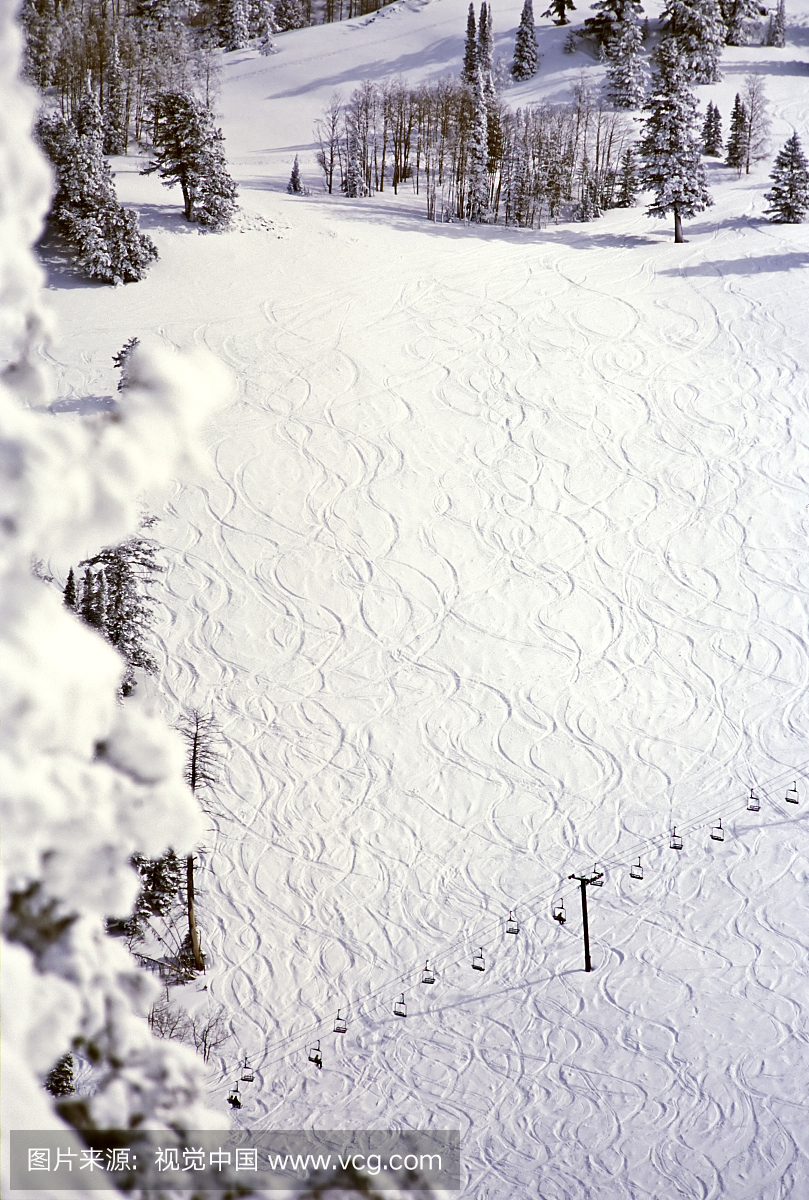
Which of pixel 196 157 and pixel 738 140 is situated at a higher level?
pixel 738 140

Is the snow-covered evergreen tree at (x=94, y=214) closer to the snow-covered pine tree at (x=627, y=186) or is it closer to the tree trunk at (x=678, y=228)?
the tree trunk at (x=678, y=228)

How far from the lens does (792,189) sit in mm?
53031

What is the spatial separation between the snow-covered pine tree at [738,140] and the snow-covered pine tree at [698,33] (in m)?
13.6

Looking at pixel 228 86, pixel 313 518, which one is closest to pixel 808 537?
pixel 313 518

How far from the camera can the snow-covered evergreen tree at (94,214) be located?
45656 millimetres

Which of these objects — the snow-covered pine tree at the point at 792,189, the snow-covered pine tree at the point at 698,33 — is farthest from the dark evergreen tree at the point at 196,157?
the snow-covered pine tree at the point at 698,33

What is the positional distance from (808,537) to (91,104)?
39.6m

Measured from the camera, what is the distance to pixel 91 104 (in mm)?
50219

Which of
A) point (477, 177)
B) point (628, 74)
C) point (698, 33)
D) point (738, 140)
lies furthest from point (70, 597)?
point (698, 33)

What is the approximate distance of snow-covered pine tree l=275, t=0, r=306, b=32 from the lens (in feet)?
331

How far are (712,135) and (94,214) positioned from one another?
41.2 m

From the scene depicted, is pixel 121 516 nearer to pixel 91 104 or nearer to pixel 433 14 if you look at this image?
pixel 91 104

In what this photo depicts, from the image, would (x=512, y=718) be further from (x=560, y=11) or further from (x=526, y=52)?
(x=560, y=11)

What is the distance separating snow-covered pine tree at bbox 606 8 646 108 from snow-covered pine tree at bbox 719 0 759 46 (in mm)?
14000
